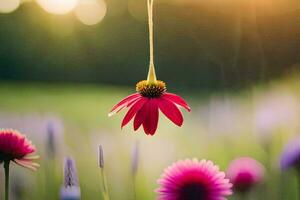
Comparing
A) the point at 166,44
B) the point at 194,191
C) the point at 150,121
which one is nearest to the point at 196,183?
the point at 194,191

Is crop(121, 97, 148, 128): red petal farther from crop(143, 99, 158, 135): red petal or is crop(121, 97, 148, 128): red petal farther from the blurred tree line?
the blurred tree line

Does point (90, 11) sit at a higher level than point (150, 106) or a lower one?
higher

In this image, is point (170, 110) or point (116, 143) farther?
point (116, 143)

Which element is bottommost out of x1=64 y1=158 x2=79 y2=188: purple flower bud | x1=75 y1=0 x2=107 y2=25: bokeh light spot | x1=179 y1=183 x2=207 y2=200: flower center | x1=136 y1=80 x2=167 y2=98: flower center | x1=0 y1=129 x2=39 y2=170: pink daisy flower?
x1=179 y1=183 x2=207 y2=200: flower center

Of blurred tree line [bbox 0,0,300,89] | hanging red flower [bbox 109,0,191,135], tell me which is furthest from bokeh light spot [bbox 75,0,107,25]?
hanging red flower [bbox 109,0,191,135]

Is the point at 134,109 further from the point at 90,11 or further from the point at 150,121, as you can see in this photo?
the point at 90,11

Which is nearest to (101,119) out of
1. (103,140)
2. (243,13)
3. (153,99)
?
(103,140)

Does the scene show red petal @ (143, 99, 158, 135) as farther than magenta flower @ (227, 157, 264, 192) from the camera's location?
No
